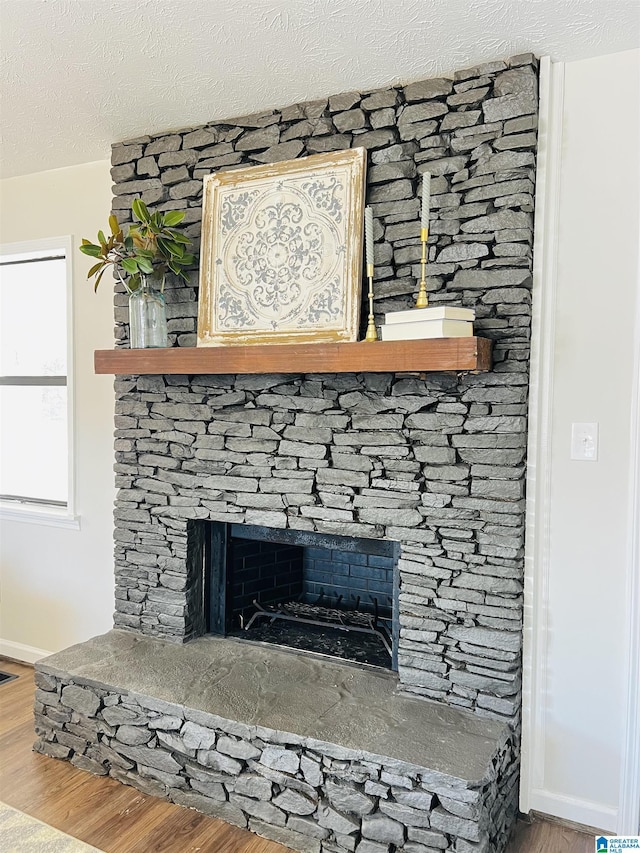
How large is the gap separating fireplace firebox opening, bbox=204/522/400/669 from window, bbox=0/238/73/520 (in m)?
0.94

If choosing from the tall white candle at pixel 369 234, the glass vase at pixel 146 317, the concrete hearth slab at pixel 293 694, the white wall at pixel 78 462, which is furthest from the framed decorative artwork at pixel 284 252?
the concrete hearth slab at pixel 293 694

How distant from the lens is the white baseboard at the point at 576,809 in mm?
1979

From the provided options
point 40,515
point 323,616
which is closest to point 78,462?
point 40,515

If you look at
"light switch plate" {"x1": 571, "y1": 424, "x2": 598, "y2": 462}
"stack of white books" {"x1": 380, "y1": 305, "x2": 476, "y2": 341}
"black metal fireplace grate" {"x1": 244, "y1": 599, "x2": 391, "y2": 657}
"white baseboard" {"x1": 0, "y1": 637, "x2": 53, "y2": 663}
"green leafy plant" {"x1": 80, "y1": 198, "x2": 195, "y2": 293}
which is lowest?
"white baseboard" {"x1": 0, "y1": 637, "x2": 53, "y2": 663}

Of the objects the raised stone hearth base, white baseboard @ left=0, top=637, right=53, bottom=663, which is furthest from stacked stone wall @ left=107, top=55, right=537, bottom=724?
white baseboard @ left=0, top=637, right=53, bottom=663

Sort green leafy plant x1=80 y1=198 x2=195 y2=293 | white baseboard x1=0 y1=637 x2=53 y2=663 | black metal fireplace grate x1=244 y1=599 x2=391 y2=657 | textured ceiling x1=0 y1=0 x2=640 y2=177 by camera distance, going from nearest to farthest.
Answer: textured ceiling x1=0 y1=0 x2=640 y2=177 < green leafy plant x1=80 y1=198 x2=195 y2=293 < black metal fireplace grate x1=244 y1=599 x2=391 y2=657 < white baseboard x1=0 y1=637 x2=53 y2=663

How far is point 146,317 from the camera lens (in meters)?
2.48

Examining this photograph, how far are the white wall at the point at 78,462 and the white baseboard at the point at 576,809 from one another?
6.23 ft

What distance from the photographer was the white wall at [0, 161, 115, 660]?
9.68 ft

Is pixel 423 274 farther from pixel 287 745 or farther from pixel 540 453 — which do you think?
pixel 287 745

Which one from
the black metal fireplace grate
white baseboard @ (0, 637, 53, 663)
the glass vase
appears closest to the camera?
the glass vase

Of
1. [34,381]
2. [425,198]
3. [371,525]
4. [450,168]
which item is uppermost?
[450,168]

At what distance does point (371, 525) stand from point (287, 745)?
2.39ft

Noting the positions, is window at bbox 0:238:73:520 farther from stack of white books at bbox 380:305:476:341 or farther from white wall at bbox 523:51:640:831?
white wall at bbox 523:51:640:831
